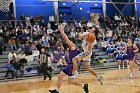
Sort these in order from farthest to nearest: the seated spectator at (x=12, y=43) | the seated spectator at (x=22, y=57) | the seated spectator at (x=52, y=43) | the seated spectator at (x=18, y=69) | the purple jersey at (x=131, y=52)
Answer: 1. the seated spectator at (x=52, y=43)
2. the seated spectator at (x=12, y=43)
3. the seated spectator at (x=22, y=57)
4. the seated spectator at (x=18, y=69)
5. the purple jersey at (x=131, y=52)

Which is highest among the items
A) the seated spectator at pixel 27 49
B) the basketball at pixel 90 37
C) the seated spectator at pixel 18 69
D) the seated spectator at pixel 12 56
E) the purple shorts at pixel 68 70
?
the basketball at pixel 90 37

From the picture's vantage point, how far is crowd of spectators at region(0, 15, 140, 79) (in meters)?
23.0

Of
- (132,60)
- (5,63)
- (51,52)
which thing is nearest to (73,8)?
(51,52)

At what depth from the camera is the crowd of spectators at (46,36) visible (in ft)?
75.3

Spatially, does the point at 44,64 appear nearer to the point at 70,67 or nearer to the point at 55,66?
the point at 55,66

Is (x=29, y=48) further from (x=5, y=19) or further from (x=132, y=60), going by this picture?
(x=132, y=60)

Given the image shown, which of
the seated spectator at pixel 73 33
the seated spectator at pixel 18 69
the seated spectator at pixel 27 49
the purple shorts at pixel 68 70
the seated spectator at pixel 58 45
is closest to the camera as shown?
the purple shorts at pixel 68 70

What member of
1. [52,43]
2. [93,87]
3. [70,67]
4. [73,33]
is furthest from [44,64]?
[73,33]

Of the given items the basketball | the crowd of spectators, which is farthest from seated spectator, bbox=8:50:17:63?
the basketball

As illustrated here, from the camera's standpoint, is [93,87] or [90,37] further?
[93,87]

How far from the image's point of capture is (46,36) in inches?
981

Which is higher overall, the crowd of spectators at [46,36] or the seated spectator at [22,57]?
the crowd of spectators at [46,36]

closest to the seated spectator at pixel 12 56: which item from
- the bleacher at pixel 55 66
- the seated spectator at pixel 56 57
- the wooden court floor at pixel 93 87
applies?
the bleacher at pixel 55 66

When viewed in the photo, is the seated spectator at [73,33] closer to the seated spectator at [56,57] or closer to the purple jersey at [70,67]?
the seated spectator at [56,57]
